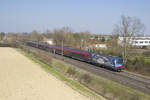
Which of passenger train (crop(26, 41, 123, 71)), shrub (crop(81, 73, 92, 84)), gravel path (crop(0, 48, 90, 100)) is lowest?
gravel path (crop(0, 48, 90, 100))

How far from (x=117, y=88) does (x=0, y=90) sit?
13.9 meters

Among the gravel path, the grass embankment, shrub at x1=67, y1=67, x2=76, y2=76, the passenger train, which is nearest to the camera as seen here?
the grass embankment

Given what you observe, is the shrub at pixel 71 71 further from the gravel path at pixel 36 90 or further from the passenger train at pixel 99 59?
the passenger train at pixel 99 59

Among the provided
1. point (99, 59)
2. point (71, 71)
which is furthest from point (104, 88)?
point (99, 59)

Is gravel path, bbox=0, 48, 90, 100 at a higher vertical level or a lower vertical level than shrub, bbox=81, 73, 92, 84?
lower

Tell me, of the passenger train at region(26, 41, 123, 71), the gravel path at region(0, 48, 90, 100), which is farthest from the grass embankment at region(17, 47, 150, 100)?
the passenger train at region(26, 41, 123, 71)


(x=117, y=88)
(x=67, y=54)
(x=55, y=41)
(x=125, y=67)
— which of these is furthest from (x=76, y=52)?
(x=55, y=41)

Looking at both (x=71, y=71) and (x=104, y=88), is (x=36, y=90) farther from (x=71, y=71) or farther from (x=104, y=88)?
(x=71, y=71)

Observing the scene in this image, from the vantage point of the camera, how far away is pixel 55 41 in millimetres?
89750

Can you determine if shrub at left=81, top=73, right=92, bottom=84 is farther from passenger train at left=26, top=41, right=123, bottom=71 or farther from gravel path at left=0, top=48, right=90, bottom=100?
passenger train at left=26, top=41, right=123, bottom=71

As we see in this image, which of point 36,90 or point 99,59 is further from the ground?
point 99,59

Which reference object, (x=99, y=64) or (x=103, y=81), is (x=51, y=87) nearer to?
(x=103, y=81)

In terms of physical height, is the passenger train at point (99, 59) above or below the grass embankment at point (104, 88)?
above

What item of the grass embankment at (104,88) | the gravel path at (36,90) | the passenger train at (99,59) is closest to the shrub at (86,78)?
the grass embankment at (104,88)
